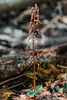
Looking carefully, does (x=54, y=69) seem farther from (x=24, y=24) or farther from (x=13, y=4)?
(x=13, y=4)

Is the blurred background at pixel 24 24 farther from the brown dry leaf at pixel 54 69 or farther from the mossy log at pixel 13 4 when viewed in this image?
the brown dry leaf at pixel 54 69

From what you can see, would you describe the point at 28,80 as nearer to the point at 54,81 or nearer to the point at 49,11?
the point at 54,81

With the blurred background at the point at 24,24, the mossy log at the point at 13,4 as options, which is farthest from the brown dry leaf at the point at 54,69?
the mossy log at the point at 13,4

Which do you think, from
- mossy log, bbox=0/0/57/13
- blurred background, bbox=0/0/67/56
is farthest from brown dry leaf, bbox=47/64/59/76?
mossy log, bbox=0/0/57/13

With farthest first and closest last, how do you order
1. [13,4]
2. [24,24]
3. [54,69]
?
[13,4]
[24,24]
[54,69]

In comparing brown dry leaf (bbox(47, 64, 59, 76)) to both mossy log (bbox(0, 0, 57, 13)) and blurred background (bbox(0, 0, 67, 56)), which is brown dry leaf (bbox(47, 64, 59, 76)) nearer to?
blurred background (bbox(0, 0, 67, 56))

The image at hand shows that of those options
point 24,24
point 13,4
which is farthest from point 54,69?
point 13,4

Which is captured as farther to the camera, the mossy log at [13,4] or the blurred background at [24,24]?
the mossy log at [13,4]

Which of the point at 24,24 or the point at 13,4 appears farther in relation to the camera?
the point at 13,4

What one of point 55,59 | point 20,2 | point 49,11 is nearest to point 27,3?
point 20,2
